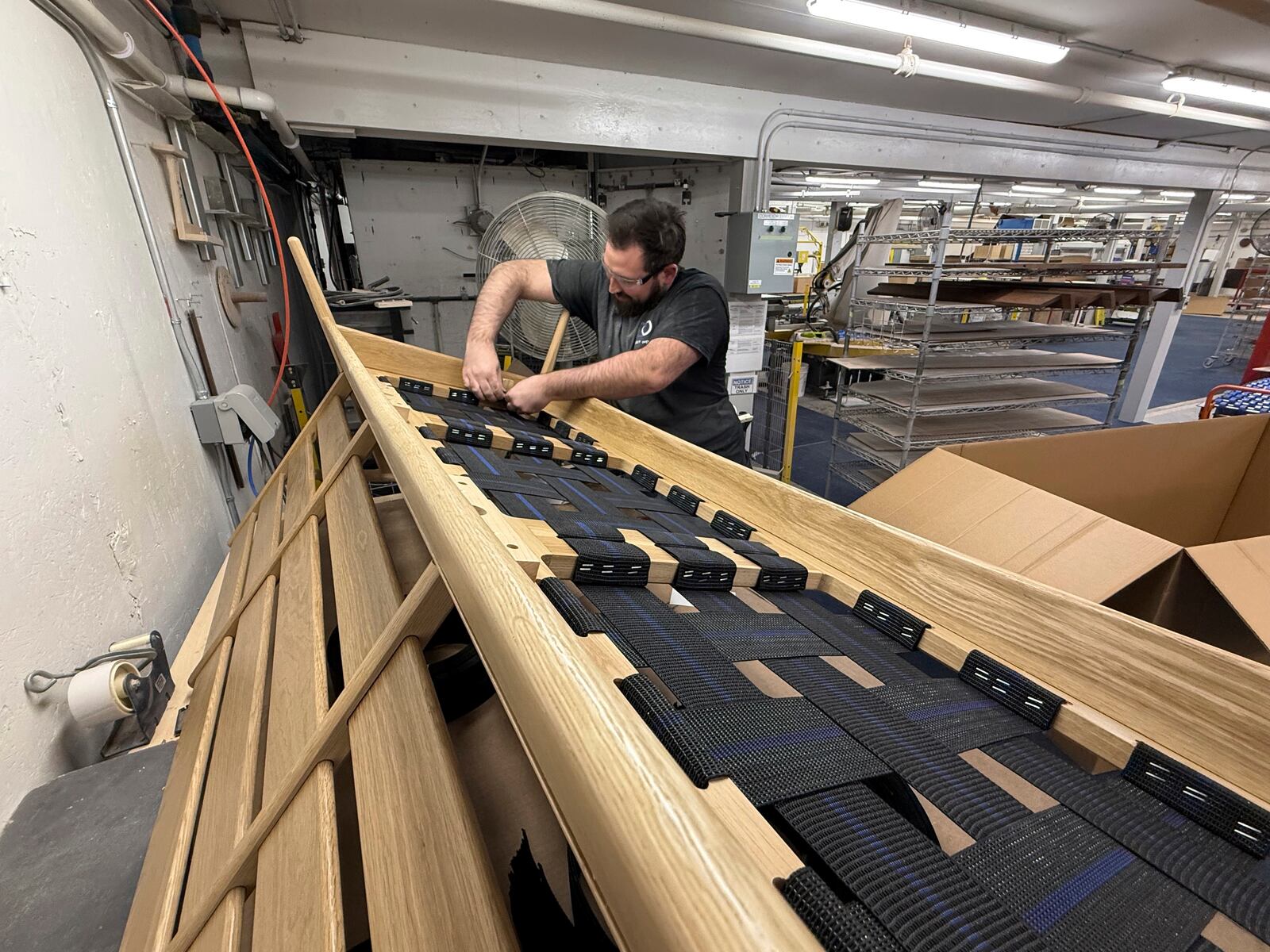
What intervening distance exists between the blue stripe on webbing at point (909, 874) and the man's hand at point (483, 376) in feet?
5.03

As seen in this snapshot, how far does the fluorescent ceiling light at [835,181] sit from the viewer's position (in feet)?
21.7

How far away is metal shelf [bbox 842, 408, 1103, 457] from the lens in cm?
304

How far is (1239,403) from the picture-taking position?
8.07 ft

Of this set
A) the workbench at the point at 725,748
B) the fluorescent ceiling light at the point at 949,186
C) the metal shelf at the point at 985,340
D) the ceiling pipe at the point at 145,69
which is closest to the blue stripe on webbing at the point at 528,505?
the workbench at the point at 725,748

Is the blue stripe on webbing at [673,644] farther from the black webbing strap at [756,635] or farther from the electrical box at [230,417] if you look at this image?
the electrical box at [230,417]

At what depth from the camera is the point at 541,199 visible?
2.46 meters

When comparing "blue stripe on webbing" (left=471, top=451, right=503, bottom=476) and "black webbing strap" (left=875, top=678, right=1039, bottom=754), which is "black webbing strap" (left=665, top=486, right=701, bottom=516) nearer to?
"blue stripe on webbing" (left=471, top=451, right=503, bottom=476)

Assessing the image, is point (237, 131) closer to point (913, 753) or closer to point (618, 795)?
point (618, 795)

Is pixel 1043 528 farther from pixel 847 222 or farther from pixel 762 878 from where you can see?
pixel 847 222

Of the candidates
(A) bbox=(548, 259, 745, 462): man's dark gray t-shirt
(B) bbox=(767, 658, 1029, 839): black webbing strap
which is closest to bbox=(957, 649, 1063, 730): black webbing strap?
(B) bbox=(767, 658, 1029, 839): black webbing strap

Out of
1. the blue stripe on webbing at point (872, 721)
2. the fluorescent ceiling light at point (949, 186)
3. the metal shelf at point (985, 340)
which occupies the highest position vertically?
the fluorescent ceiling light at point (949, 186)

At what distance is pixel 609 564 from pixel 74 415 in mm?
1208

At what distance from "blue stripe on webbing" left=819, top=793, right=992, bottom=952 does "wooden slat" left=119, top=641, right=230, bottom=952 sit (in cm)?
86

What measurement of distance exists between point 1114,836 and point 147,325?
222 cm
